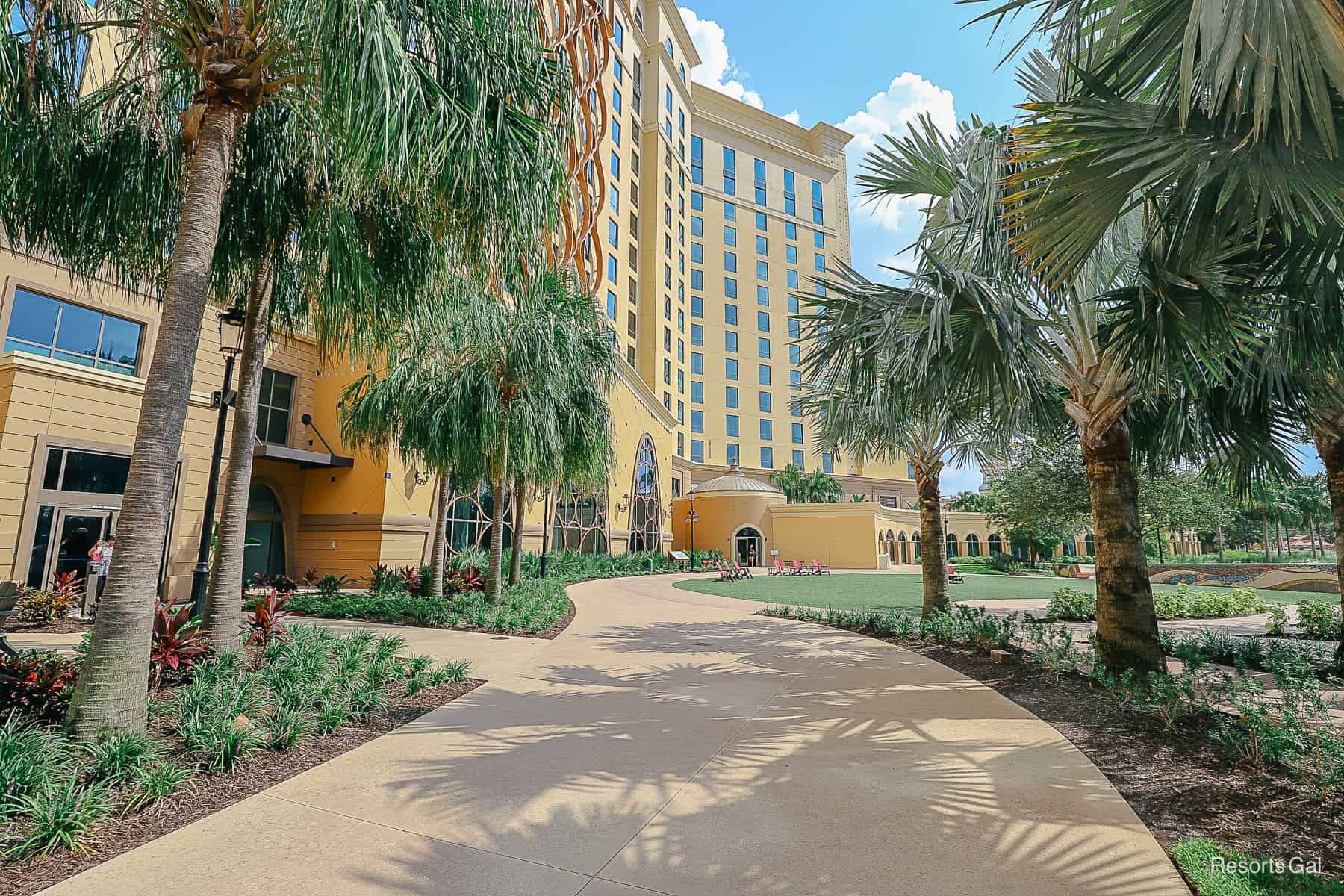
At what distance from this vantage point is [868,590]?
82.0ft

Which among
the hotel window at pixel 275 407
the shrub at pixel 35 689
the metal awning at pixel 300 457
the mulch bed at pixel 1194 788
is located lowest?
the mulch bed at pixel 1194 788

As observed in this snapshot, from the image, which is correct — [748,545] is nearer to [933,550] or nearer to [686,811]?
[933,550]

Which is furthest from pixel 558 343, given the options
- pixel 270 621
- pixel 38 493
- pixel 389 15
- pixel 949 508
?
pixel 949 508

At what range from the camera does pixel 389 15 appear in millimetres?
4527

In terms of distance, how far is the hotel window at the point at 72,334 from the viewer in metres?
13.1

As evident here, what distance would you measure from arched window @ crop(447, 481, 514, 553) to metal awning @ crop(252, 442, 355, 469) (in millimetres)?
3385

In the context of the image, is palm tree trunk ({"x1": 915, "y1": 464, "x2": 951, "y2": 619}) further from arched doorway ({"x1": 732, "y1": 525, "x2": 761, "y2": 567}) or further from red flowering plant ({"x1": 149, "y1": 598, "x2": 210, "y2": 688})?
arched doorway ({"x1": 732, "y1": 525, "x2": 761, "y2": 567})

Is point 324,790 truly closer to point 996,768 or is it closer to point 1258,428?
point 996,768

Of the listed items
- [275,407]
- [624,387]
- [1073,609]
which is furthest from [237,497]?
[624,387]

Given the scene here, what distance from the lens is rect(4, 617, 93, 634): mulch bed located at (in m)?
10.2

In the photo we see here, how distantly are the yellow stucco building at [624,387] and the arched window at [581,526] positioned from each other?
0.36 feet

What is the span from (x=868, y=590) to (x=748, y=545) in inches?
948

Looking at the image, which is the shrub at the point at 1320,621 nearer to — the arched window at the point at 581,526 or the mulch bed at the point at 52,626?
the mulch bed at the point at 52,626

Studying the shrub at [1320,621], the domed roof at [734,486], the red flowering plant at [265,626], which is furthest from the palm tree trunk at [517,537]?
the domed roof at [734,486]
